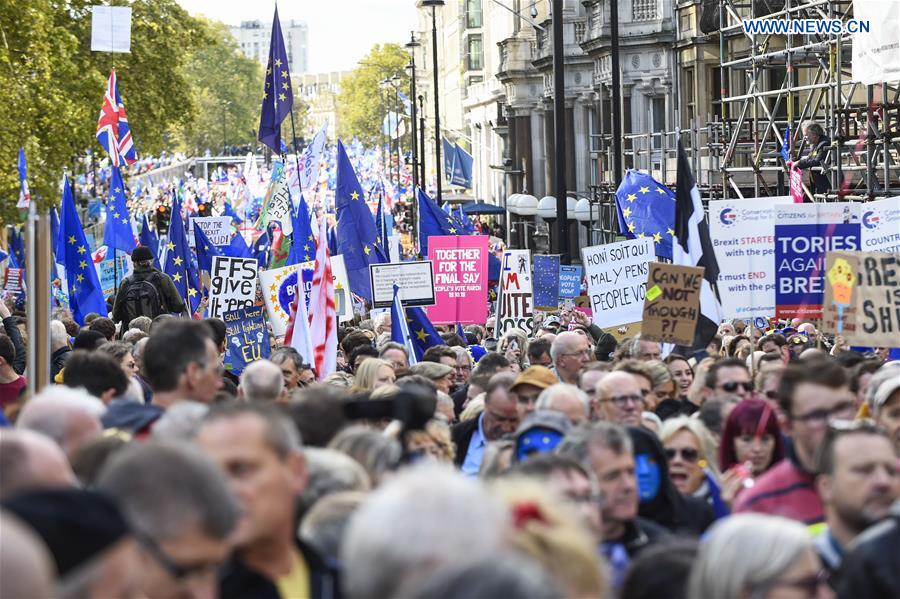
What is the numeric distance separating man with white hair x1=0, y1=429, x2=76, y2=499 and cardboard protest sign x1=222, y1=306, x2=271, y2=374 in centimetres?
1134

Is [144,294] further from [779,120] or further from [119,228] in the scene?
[779,120]

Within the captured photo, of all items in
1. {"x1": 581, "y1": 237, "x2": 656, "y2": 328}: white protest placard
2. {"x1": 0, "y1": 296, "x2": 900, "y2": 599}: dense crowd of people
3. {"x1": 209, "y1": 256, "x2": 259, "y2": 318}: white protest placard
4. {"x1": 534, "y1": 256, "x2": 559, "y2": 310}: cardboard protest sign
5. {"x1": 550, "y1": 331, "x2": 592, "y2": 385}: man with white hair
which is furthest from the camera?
{"x1": 534, "y1": 256, "x2": 559, "y2": 310}: cardboard protest sign

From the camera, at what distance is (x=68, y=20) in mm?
49938

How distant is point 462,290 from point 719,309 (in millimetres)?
6778

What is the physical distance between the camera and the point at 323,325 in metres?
14.0

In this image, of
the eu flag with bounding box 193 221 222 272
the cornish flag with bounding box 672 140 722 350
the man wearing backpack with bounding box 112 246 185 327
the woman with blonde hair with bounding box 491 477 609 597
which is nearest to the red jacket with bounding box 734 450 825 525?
the woman with blonde hair with bounding box 491 477 609 597

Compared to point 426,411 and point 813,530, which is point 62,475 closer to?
point 426,411

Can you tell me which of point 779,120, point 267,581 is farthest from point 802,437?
point 779,120

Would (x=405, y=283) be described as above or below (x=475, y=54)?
below

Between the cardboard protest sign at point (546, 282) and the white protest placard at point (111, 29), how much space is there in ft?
46.4

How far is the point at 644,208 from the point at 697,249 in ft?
22.5

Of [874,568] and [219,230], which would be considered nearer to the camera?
[874,568]

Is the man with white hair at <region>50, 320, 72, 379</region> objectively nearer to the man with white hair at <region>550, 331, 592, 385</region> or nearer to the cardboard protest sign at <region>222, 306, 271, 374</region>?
the cardboard protest sign at <region>222, 306, 271, 374</region>

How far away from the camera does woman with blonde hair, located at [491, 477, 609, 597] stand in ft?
14.3
